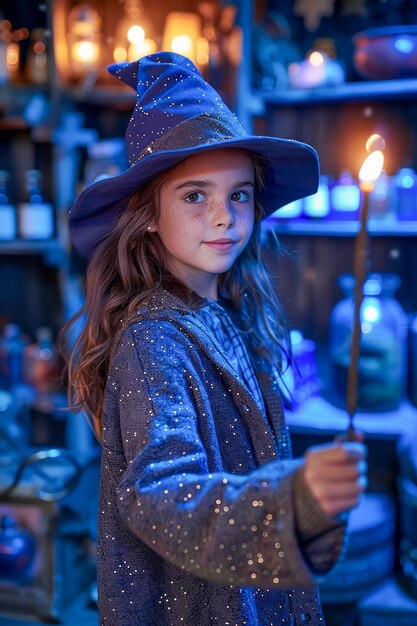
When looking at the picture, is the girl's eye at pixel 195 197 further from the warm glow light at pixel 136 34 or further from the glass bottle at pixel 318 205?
the warm glow light at pixel 136 34

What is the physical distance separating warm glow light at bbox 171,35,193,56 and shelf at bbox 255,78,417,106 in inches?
9.5

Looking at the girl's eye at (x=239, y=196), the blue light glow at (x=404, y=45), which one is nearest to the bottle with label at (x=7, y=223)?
the blue light glow at (x=404, y=45)

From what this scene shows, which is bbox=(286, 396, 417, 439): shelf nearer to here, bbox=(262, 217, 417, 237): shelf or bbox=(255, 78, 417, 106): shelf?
bbox=(262, 217, 417, 237): shelf

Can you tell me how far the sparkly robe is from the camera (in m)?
0.57

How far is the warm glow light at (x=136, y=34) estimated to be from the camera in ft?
6.69

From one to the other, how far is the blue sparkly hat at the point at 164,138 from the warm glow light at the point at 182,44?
41.7 inches

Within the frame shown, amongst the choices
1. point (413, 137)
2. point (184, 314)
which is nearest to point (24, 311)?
point (413, 137)

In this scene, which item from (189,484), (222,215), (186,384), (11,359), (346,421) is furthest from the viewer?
(11,359)

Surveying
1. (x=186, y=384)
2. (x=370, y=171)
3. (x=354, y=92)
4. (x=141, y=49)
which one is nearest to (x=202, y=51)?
(x=141, y=49)

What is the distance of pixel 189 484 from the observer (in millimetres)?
631

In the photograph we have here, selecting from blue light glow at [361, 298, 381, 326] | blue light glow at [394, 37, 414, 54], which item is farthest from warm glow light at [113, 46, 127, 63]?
blue light glow at [361, 298, 381, 326]

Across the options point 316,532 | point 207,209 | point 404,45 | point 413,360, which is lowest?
point 413,360

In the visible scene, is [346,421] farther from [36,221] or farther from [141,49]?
[141,49]

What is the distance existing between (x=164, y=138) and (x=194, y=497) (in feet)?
1.52
